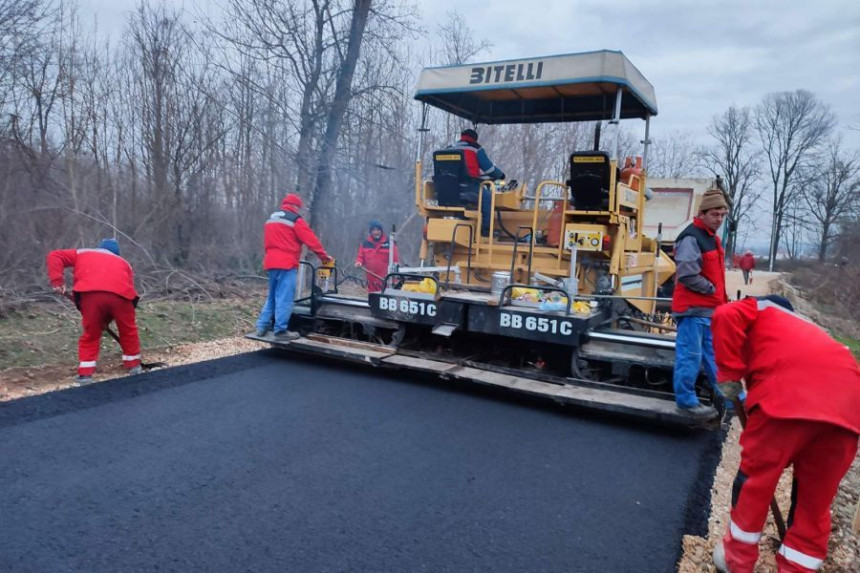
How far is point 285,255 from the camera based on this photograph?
6.06 m

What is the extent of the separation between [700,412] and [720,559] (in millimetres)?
1654

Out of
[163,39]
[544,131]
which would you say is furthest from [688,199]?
[163,39]

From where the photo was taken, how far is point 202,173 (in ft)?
38.5

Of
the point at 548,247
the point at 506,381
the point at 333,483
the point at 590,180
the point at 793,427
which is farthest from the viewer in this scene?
the point at 548,247

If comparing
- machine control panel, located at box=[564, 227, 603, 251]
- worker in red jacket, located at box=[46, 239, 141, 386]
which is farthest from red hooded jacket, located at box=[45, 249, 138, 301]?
machine control panel, located at box=[564, 227, 603, 251]

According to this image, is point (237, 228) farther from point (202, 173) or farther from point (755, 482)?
point (755, 482)

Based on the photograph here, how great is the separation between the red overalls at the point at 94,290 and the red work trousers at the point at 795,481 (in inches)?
198

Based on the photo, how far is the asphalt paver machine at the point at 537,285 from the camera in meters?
4.81

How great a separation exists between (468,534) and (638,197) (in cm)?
433

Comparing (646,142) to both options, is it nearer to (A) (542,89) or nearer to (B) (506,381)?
(A) (542,89)

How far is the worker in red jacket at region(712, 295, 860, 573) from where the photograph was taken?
7.82 feet

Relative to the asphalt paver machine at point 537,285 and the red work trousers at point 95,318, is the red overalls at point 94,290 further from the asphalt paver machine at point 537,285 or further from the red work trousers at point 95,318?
the asphalt paver machine at point 537,285

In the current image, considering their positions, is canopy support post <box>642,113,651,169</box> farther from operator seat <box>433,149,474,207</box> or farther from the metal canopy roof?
operator seat <box>433,149,474,207</box>

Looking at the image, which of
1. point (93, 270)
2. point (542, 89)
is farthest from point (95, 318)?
point (542, 89)
